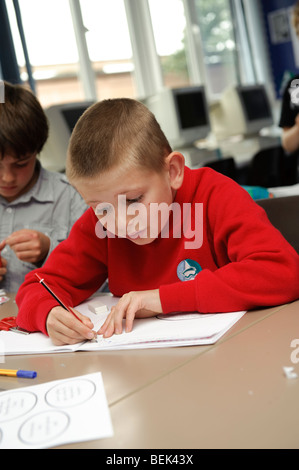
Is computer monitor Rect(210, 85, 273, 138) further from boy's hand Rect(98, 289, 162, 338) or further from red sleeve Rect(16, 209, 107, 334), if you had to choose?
boy's hand Rect(98, 289, 162, 338)

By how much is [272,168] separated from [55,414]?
3.32 metres

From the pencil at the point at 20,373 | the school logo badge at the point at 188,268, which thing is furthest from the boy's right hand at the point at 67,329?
the school logo badge at the point at 188,268

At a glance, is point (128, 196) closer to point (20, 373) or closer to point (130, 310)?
point (130, 310)

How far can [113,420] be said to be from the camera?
567 mm

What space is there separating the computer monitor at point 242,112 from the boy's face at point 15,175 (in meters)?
3.59

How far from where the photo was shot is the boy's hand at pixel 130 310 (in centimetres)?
89

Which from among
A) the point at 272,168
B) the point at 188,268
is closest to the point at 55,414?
the point at 188,268

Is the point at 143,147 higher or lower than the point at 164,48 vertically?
lower

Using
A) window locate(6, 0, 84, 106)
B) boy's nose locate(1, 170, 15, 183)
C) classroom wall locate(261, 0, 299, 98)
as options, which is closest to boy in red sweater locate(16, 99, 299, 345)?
boy's nose locate(1, 170, 15, 183)

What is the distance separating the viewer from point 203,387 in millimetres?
619

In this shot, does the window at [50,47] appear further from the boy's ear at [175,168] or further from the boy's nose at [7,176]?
the boy's ear at [175,168]

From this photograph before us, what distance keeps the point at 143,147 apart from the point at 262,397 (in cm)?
53

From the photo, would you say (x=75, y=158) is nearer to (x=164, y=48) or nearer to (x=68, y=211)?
(x=68, y=211)

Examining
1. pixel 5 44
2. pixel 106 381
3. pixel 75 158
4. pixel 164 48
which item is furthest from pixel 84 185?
pixel 164 48
